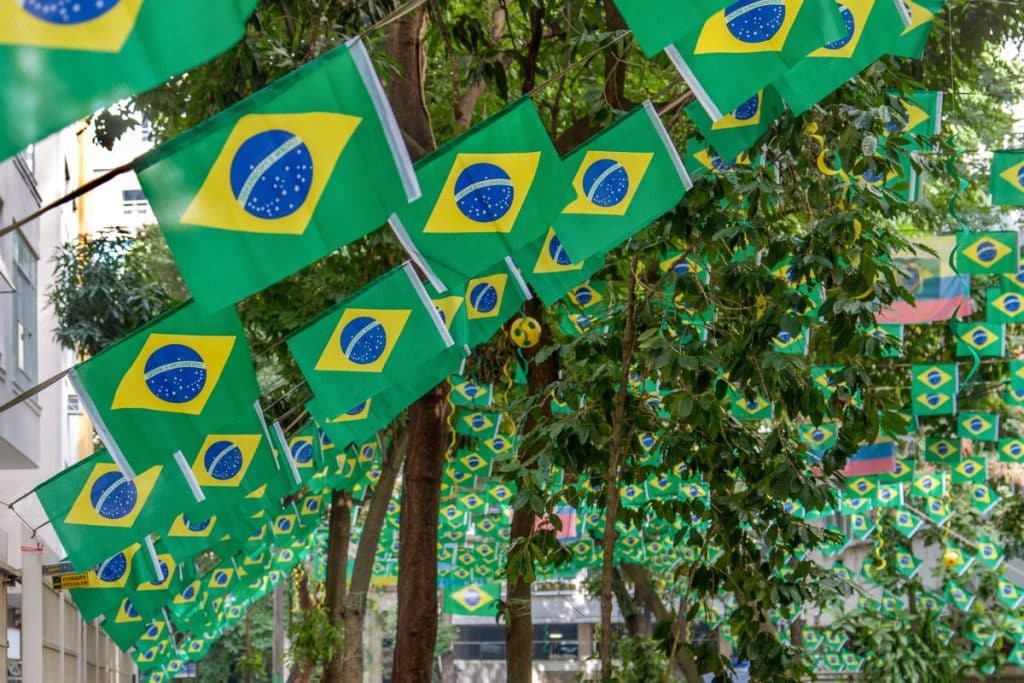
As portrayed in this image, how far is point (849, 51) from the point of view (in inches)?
307

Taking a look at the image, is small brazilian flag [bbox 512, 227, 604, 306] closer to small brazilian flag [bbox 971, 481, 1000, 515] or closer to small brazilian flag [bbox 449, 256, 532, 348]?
small brazilian flag [bbox 449, 256, 532, 348]

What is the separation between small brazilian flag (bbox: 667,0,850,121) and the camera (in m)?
6.91

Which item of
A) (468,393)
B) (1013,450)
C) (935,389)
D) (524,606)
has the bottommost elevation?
(524,606)

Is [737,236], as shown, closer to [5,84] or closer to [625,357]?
[625,357]

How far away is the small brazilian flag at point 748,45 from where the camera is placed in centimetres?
691

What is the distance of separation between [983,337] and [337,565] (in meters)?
10.0

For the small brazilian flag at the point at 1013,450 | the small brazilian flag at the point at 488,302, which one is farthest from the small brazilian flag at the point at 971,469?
the small brazilian flag at the point at 488,302

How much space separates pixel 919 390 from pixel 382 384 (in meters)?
13.1

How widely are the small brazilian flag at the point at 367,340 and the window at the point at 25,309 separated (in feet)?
25.2

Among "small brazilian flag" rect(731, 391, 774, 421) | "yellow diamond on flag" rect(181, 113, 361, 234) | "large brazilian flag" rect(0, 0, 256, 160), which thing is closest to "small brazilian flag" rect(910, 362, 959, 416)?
"small brazilian flag" rect(731, 391, 774, 421)

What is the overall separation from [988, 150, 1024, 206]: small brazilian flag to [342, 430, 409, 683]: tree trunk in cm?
1005

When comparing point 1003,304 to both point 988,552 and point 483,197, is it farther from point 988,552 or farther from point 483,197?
point 483,197

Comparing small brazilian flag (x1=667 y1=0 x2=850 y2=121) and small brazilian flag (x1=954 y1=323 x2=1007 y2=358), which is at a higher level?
small brazilian flag (x1=954 y1=323 x2=1007 y2=358)

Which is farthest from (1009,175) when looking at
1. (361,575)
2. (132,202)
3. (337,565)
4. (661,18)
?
(132,202)
